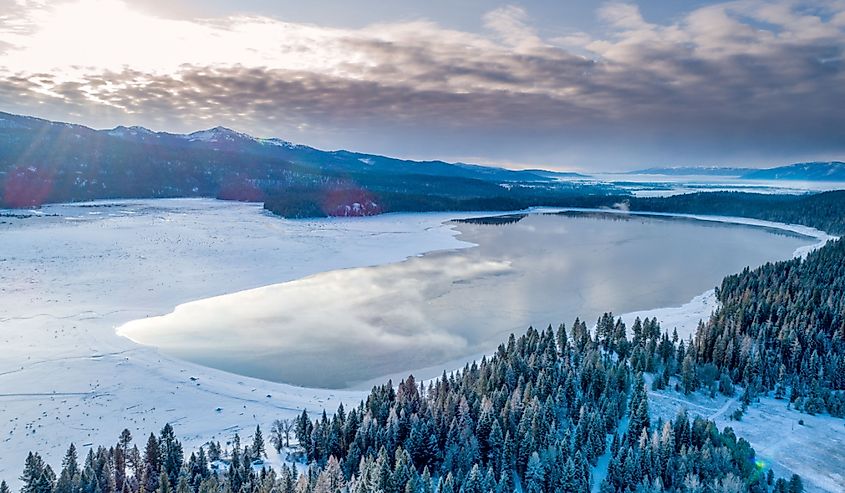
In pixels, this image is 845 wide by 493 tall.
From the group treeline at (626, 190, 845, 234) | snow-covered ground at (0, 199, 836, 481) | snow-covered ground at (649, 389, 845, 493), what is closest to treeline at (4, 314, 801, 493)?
snow-covered ground at (649, 389, 845, 493)

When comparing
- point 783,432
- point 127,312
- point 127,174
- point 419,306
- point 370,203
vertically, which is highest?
point 127,174

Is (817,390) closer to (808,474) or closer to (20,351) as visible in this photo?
(808,474)

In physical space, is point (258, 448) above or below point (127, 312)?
below

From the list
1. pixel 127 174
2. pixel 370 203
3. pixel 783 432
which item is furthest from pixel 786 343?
pixel 127 174

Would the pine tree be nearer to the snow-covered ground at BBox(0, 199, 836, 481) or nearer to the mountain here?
the snow-covered ground at BBox(0, 199, 836, 481)

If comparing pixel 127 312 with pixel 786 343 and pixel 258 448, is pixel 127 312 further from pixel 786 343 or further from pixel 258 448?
pixel 786 343

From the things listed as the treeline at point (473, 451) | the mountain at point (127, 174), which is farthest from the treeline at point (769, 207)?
the treeline at point (473, 451)
